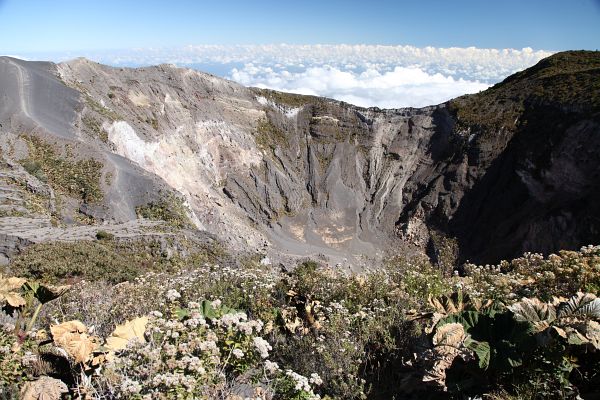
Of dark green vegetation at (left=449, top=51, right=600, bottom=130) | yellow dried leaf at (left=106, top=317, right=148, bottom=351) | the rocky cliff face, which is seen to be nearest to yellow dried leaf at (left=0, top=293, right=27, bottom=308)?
yellow dried leaf at (left=106, top=317, right=148, bottom=351)

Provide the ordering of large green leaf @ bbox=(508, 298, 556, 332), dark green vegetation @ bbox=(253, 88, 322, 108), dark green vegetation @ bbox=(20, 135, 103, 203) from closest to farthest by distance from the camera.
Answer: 1. large green leaf @ bbox=(508, 298, 556, 332)
2. dark green vegetation @ bbox=(20, 135, 103, 203)
3. dark green vegetation @ bbox=(253, 88, 322, 108)

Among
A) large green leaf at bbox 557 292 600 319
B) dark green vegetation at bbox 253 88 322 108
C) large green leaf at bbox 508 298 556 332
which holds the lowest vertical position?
large green leaf at bbox 508 298 556 332

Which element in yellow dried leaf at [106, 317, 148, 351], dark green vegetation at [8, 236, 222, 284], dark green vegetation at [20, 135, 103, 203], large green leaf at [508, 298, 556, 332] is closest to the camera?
yellow dried leaf at [106, 317, 148, 351]

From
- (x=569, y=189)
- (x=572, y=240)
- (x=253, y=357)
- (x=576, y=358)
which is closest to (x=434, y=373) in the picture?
(x=576, y=358)

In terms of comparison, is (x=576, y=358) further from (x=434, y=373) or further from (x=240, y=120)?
(x=240, y=120)

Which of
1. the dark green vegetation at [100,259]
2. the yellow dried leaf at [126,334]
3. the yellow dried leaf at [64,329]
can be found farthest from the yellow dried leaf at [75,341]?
the dark green vegetation at [100,259]

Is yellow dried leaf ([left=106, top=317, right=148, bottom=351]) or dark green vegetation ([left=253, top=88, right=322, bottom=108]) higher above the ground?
dark green vegetation ([left=253, top=88, right=322, bottom=108])

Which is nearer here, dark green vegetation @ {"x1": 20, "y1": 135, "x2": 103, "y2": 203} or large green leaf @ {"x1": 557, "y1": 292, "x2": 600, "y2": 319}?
large green leaf @ {"x1": 557, "y1": 292, "x2": 600, "y2": 319}

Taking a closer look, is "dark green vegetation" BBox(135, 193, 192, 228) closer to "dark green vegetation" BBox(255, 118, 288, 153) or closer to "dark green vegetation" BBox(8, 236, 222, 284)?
"dark green vegetation" BBox(8, 236, 222, 284)

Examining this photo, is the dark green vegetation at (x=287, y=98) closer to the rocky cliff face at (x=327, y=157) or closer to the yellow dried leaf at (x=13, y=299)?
the rocky cliff face at (x=327, y=157)
